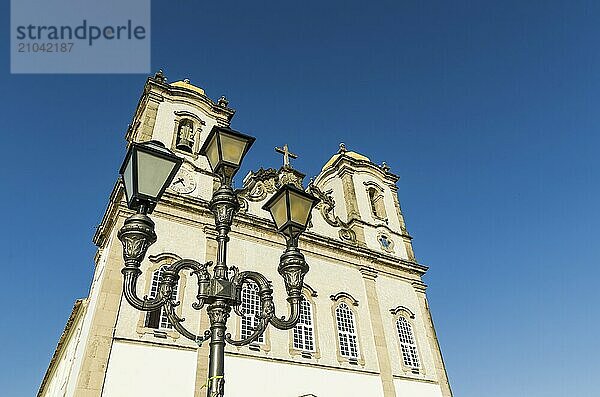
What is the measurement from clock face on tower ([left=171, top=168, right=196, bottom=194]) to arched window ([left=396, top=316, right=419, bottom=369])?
31.0 ft

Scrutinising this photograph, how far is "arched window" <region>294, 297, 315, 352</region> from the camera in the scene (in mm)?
13352

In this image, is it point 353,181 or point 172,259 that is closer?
point 172,259

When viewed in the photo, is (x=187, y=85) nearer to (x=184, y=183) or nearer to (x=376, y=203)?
(x=184, y=183)

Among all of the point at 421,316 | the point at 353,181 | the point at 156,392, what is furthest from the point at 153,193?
the point at 353,181

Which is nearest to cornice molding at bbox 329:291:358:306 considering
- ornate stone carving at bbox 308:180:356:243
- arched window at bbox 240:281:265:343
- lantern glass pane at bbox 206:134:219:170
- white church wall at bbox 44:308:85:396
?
ornate stone carving at bbox 308:180:356:243

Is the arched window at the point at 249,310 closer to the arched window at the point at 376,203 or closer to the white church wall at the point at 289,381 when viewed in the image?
the white church wall at the point at 289,381

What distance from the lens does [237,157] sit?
550 cm

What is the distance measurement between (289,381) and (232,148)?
9.02 meters

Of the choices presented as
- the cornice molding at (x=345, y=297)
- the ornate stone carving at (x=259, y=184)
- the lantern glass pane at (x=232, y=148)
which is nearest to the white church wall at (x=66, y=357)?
the ornate stone carving at (x=259, y=184)

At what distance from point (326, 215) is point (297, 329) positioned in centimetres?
580

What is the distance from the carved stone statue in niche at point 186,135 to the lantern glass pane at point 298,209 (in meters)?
11.0

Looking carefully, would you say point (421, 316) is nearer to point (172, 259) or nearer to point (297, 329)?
point (297, 329)

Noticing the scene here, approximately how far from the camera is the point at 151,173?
4.58m

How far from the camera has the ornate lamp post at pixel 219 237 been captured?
14.5 ft
